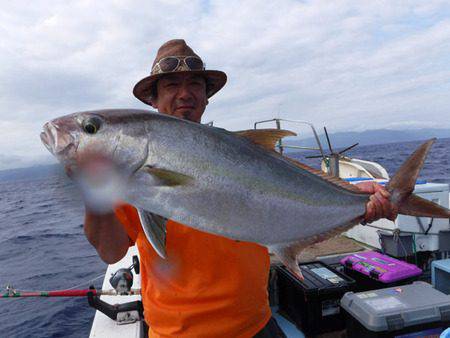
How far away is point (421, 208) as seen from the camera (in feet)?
9.17

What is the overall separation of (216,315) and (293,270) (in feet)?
2.44

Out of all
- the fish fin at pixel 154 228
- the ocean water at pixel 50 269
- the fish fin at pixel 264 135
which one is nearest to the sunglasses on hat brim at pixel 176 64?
the fish fin at pixel 264 135

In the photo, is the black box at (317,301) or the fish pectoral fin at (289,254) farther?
the black box at (317,301)

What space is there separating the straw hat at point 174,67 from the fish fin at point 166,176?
155 cm

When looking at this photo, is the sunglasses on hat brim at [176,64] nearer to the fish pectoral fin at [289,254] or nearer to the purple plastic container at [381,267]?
the fish pectoral fin at [289,254]

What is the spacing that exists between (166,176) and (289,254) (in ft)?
3.74

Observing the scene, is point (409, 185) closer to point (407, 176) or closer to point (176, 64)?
point (407, 176)

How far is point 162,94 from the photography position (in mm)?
3561

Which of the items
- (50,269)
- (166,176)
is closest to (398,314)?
(166,176)

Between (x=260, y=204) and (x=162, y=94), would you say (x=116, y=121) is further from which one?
(x=162, y=94)

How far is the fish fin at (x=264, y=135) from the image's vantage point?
2516 mm

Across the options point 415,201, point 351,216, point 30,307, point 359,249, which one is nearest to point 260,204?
point 351,216

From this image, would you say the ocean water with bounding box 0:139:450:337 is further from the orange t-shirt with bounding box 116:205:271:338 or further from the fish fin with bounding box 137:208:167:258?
the orange t-shirt with bounding box 116:205:271:338

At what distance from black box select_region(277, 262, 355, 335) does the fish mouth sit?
4.35m
